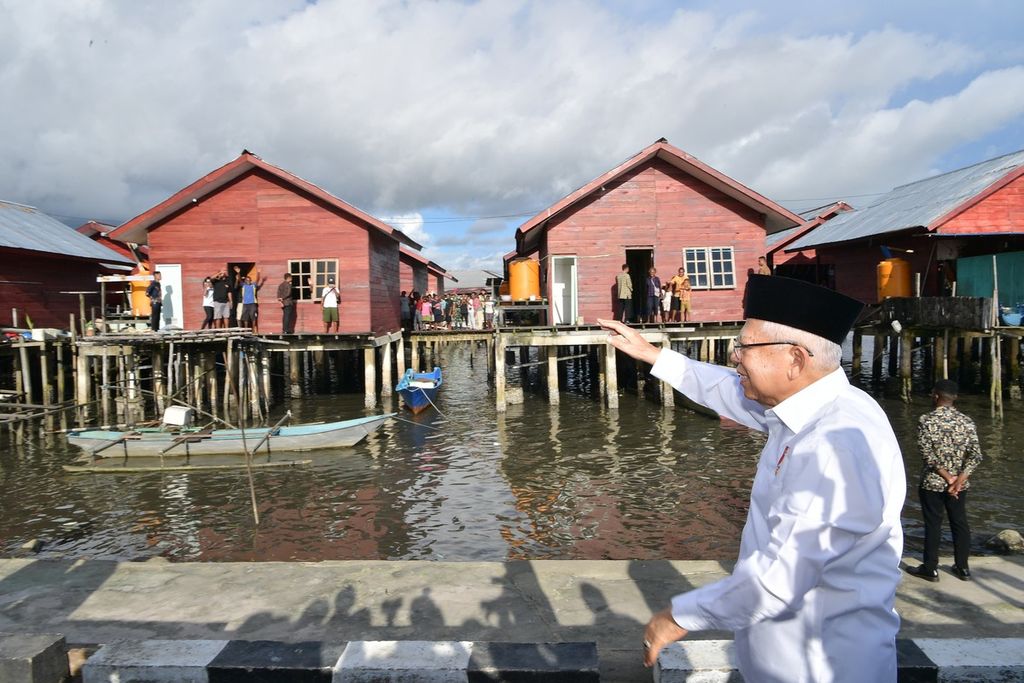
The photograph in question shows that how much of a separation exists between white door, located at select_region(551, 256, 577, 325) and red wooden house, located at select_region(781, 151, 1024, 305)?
1071cm

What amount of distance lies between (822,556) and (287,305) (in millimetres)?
20677

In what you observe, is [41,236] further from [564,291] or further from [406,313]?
[564,291]

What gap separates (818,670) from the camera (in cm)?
209

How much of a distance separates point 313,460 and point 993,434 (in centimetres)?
1530

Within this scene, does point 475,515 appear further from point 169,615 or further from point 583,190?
point 583,190

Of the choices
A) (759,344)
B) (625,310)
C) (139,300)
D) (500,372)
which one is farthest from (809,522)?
(139,300)

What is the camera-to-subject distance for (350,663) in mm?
3279

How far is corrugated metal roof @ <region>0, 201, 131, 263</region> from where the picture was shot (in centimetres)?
2466

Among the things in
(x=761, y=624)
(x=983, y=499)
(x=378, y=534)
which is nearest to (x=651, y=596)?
(x=761, y=624)

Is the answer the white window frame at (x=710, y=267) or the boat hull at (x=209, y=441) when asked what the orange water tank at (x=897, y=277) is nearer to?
the white window frame at (x=710, y=267)

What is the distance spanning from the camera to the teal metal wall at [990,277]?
1948cm

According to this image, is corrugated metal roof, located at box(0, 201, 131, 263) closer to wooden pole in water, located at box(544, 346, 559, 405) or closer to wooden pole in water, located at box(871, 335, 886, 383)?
wooden pole in water, located at box(544, 346, 559, 405)

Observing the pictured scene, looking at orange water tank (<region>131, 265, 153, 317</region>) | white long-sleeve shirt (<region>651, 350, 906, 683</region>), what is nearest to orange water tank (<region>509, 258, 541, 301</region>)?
orange water tank (<region>131, 265, 153, 317</region>)

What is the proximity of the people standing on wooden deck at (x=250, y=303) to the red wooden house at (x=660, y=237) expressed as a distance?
8.25 m
